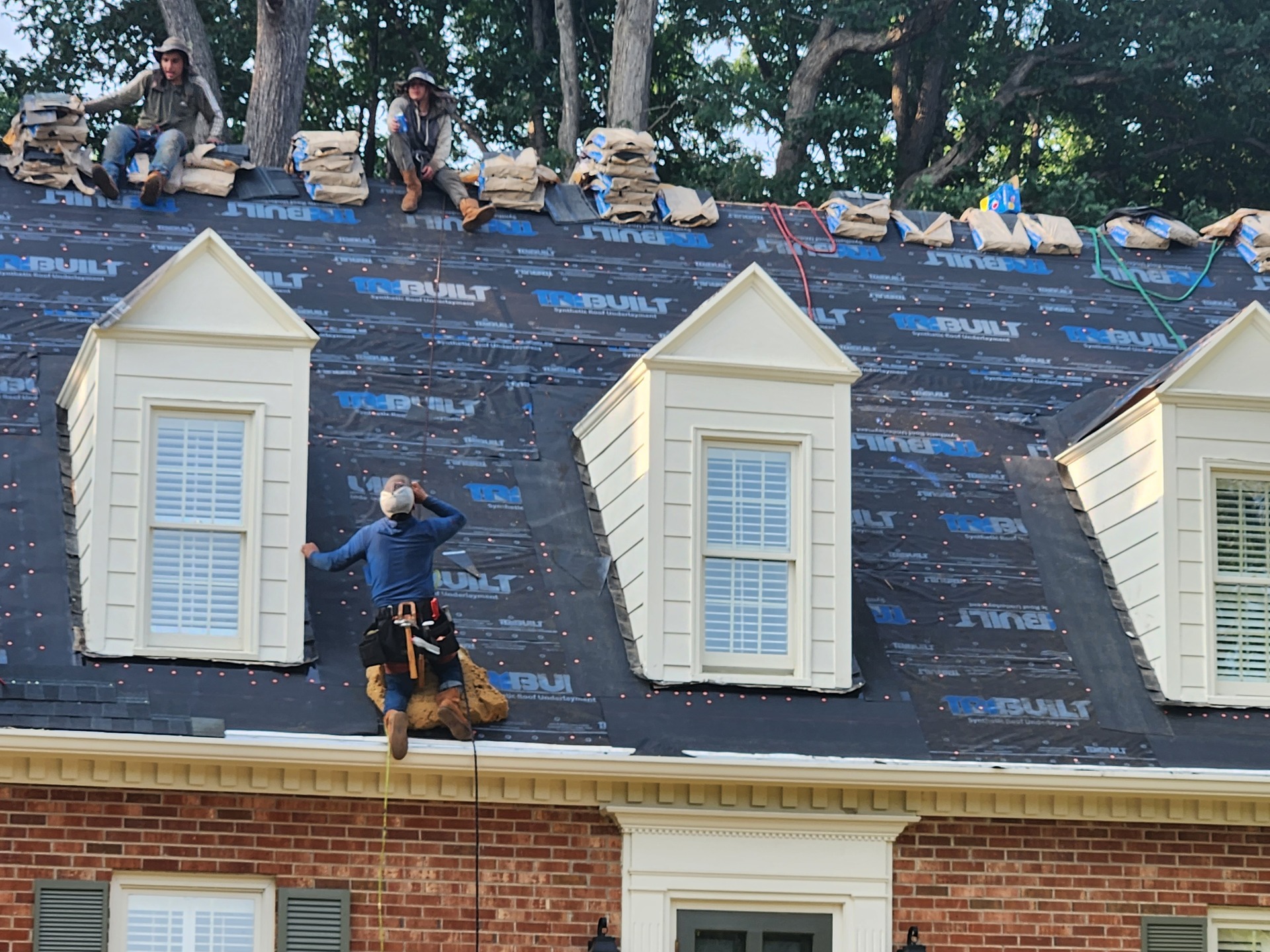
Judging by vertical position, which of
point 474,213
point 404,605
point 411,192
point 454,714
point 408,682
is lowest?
point 454,714

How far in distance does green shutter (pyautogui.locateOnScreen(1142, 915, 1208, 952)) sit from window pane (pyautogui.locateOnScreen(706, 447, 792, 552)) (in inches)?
133

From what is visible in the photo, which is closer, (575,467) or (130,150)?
Answer: (575,467)

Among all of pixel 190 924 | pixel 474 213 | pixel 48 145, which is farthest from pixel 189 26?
pixel 190 924

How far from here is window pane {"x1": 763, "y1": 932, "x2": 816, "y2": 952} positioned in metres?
15.1

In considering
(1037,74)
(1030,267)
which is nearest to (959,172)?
(1037,74)

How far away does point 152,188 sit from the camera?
18.1m

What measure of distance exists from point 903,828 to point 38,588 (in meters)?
5.65

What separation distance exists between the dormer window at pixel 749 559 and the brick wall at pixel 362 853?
5.28 ft

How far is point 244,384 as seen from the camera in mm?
15648

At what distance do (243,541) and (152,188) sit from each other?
3883 millimetres

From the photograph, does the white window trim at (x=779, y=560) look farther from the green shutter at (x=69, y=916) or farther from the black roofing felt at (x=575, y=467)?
the green shutter at (x=69, y=916)

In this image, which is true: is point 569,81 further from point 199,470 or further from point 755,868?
point 755,868

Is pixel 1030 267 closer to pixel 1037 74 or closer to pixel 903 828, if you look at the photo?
pixel 903 828

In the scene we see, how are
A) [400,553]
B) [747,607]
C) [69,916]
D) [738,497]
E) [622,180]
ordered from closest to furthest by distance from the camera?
[69,916], [400,553], [747,607], [738,497], [622,180]
